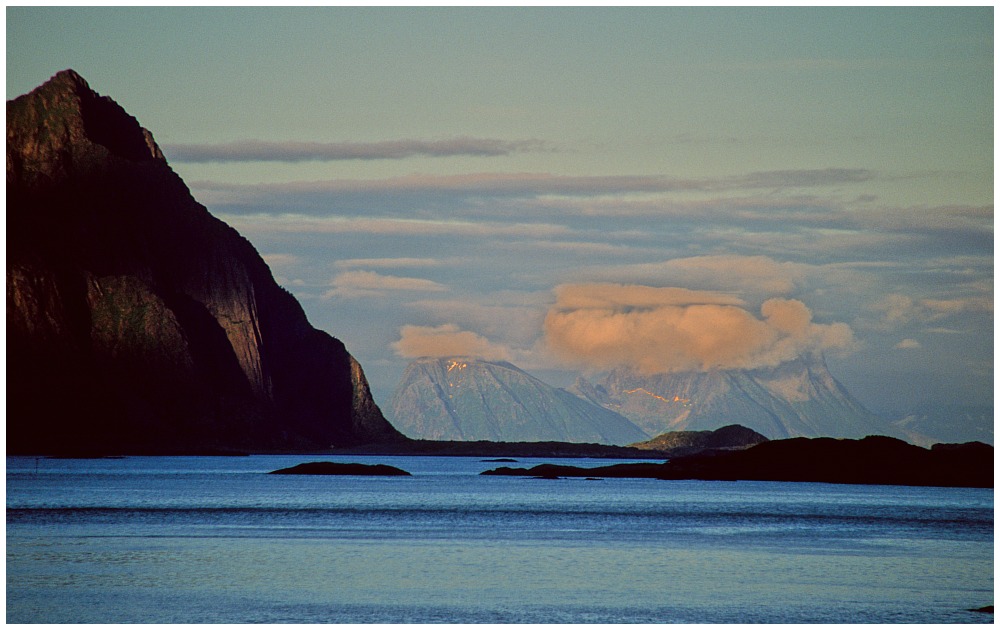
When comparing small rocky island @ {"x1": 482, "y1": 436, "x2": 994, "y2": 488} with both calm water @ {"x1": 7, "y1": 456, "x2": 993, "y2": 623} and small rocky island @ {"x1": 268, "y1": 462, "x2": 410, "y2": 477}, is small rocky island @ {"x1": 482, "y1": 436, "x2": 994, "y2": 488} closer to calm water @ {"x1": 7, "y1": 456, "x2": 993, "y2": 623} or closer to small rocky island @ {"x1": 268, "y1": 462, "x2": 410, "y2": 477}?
calm water @ {"x1": 7, "y1": 456, "x2": 993, "y2": 623}

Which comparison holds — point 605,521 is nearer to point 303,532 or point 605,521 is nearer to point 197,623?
point 303,532

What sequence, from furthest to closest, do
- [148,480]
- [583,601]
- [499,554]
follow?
[148,480]
[499,554]
[583,601]

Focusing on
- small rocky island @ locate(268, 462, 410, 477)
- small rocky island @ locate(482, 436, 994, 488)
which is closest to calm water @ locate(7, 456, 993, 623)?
small rocky island @ locate(482, 436, 994, 488)

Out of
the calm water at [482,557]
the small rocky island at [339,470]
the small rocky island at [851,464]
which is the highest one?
the small rocky island at [851,464]

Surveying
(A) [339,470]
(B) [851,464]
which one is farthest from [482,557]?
(A) [339,470]

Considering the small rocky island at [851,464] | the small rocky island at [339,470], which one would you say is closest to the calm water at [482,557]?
the small rocky island at [851,464]

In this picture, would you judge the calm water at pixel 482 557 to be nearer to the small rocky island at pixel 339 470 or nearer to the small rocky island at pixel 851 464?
the small rocky island at pixel 851 464

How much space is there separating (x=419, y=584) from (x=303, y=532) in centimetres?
2380

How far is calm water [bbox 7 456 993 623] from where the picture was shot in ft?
156

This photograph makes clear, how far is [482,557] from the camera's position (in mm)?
64250

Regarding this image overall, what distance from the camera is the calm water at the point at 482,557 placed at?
47.6 meters

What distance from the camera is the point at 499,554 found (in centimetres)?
6569

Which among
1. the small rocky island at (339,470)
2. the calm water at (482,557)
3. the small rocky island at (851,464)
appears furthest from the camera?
the small rocky island at (339,470)

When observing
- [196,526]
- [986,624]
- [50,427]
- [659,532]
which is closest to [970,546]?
[659,532]
